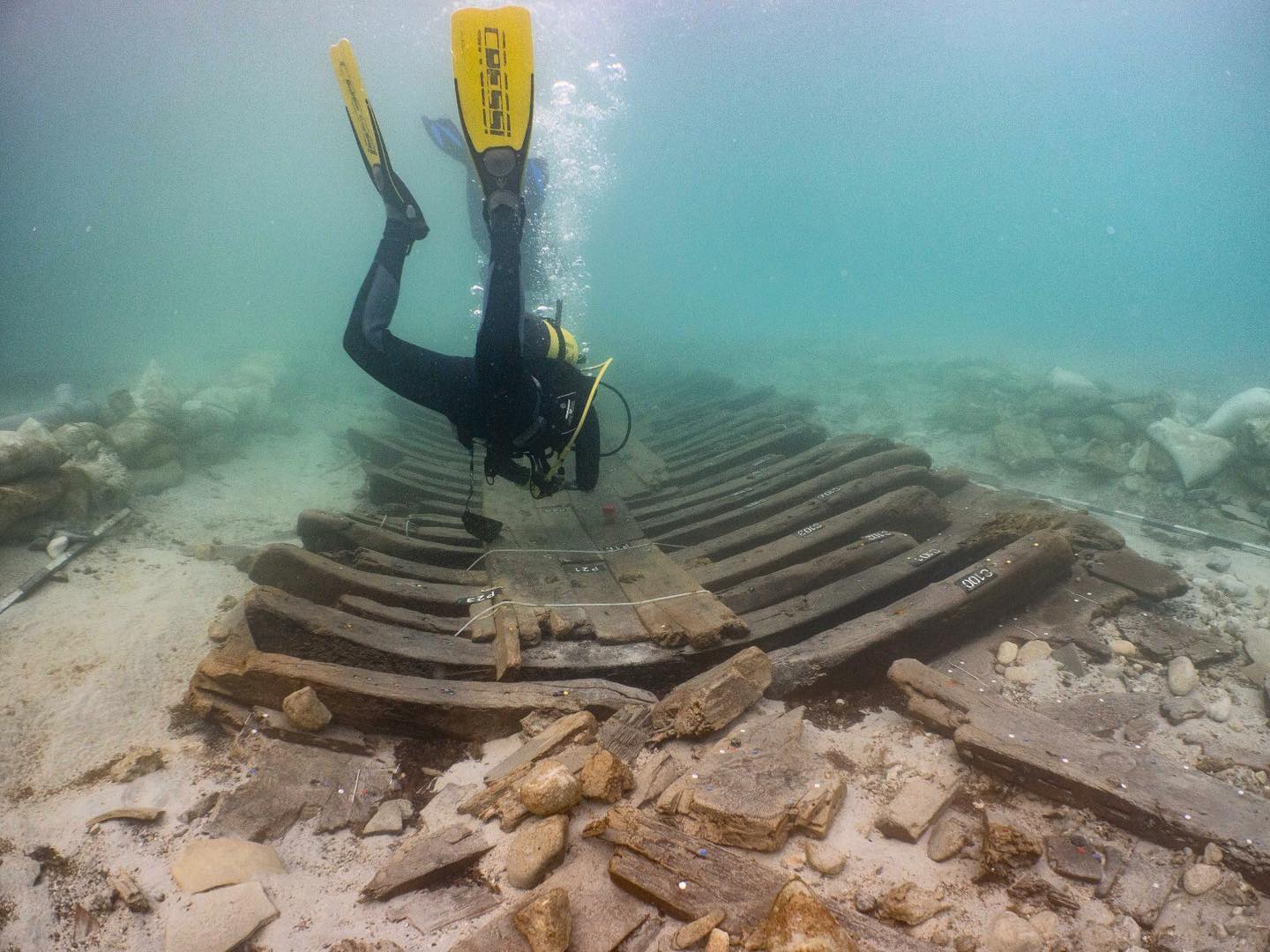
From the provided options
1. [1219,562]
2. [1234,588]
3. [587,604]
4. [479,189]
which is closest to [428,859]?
[587,604]

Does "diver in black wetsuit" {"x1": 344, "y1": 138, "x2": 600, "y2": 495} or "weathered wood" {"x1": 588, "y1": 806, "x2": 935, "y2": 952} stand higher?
"diver in black wetsuit" {"x1": 344, "y1": 138, "x2": 600, "y2": 495}

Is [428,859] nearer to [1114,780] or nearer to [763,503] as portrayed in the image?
[1114,780]

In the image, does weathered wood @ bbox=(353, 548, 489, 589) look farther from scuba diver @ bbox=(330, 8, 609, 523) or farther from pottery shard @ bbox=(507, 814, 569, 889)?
pottery shard @ bbox=(507, 814, 569, 889)

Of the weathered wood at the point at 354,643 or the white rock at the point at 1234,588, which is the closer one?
the weathered wood at the point at 354,643

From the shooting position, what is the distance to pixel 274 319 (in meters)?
44.0

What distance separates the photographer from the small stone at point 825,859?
6.67ft

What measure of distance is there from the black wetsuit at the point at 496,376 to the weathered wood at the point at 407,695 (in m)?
1.75

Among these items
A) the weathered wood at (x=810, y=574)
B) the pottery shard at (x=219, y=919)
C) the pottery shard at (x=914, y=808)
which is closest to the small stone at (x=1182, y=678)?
the weathered wood at (x=810, y=574)

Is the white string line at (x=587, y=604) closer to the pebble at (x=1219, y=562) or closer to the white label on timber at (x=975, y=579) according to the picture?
the white label on timber at (x=975, y=579)

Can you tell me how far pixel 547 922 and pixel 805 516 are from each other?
371cm

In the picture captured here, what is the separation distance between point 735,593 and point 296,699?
8.66 feet

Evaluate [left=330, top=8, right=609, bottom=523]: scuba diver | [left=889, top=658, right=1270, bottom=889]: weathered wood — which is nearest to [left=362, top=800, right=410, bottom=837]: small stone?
[left=330, top=8, right=609, bottom=523]: scuba diver

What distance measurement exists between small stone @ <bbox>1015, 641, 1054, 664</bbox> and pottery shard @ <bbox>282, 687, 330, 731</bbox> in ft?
13.2

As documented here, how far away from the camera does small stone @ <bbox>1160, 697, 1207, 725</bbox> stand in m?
2.90
